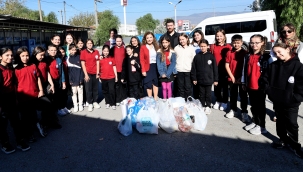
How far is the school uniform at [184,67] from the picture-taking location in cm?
510

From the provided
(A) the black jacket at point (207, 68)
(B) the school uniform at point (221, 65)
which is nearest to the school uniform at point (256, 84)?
(A) the black jacket at point (207, 68)

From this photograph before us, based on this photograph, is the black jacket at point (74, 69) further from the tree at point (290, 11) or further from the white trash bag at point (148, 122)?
the tree at point (290, 11)

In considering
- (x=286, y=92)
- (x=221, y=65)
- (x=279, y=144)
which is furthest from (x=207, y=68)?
(x=279, y=144)

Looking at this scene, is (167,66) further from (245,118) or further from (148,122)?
(245,118)

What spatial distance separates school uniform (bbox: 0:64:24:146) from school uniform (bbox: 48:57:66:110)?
3.48ft

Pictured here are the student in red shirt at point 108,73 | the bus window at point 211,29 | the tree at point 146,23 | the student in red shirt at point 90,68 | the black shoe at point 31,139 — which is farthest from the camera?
the tree at point 146,23

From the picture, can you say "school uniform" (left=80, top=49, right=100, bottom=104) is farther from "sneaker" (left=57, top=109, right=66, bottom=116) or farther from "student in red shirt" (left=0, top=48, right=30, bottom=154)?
"student in red shirt" (left=0, top=48, right=30, bottom=154)

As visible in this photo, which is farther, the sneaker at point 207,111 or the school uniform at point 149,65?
the school uniform at point 149,65

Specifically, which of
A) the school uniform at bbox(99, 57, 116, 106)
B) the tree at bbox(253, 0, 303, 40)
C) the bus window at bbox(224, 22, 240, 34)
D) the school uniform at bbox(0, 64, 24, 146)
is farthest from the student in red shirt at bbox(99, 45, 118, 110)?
the tree at bbox(253, 0, 303, 40)

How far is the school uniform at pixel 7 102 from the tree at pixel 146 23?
5784 cm

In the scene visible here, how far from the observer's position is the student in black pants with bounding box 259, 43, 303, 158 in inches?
115

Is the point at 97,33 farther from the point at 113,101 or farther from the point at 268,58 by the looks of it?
the point at 268,58

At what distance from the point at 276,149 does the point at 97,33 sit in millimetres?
31757

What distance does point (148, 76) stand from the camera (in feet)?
17.4
